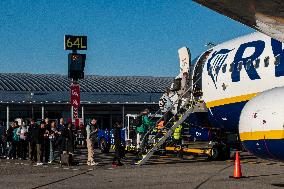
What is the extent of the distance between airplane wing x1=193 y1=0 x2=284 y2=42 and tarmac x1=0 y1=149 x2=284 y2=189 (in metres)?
5.50

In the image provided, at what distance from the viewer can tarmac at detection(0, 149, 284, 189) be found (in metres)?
17.1

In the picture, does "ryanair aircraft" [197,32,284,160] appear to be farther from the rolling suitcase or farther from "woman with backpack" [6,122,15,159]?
"woman with backpack" [6,122,15,159]

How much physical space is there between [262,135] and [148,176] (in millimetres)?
6096

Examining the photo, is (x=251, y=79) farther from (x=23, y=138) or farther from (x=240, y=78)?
(x=23, y=138)

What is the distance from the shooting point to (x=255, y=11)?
35.9 feet

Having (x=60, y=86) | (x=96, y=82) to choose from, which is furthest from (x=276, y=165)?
(x=96, y=82)

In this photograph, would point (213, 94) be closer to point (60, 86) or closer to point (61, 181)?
point (61, 181)

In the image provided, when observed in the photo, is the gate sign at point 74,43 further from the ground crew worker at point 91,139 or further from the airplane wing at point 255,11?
the airplane wing at point 255,11

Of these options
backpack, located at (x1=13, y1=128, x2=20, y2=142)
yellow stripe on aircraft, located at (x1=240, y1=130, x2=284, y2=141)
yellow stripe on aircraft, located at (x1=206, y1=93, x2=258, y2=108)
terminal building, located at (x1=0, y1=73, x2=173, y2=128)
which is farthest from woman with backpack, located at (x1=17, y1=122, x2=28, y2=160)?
terminal building, located at (x1=0, y1=73, x2=173, y2=128)

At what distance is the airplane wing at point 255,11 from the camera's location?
10.3m

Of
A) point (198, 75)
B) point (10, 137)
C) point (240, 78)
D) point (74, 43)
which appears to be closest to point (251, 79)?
point (240, 78)

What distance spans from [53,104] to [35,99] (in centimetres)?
202

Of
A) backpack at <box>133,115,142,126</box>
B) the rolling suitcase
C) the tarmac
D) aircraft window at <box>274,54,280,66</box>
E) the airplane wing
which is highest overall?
aircraft window at <box>274,54,280,66</box>

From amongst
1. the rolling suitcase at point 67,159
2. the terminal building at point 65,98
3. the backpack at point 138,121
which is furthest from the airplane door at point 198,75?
the terminal building at point 65,98
